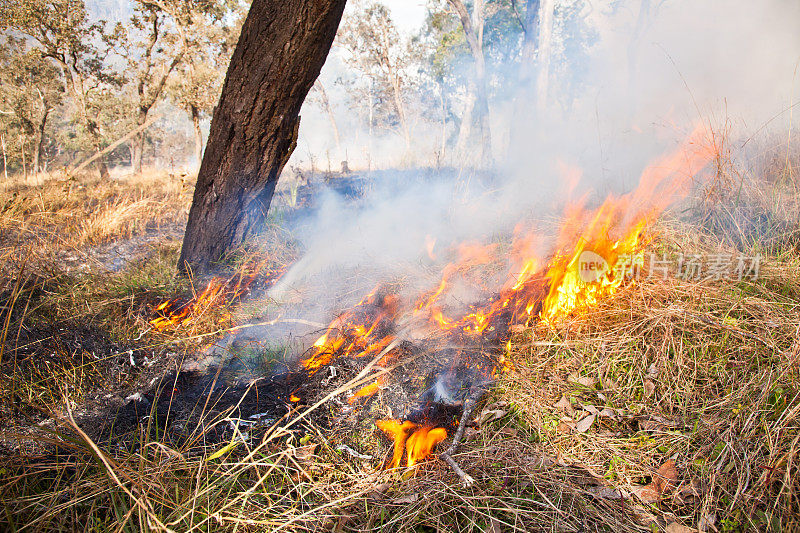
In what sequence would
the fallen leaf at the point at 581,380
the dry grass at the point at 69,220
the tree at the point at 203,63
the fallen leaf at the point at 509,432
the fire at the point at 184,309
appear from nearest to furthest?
1. the fallen leaf at the point at 509,432
2. the fallen leaf at the point at 581,380
3. the fire at the point at 184,309
4. the dry grass at the point at 69,220
5. the tree at the point at 203,63

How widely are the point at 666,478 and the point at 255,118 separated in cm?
343

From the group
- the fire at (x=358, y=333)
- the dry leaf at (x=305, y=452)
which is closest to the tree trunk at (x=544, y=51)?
the fire at (x=358, y=333)

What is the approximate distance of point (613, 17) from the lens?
1234 cm

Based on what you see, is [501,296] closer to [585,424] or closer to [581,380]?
[581,380]

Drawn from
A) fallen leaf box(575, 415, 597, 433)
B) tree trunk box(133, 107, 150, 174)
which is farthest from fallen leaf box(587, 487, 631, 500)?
tree trunk box(133, 107, 150, 174)

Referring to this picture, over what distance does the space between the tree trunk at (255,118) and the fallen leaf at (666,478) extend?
131 inches

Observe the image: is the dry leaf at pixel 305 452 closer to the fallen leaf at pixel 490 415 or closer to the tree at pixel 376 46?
the fallen leaf at pixel 490 415

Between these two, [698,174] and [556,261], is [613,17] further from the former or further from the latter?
[556,261]

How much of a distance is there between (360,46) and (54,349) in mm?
20869

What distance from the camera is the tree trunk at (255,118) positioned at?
109 inches

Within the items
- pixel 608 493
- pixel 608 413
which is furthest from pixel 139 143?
pixel 608 493

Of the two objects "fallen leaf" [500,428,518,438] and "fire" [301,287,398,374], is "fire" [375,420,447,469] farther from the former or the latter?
"fire" [301,287,398,374]

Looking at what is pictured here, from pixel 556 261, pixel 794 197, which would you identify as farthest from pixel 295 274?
pixel 794 197

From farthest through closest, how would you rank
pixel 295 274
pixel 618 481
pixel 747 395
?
pixel 295 274 < pixel 747 395 < pixel 618 481
